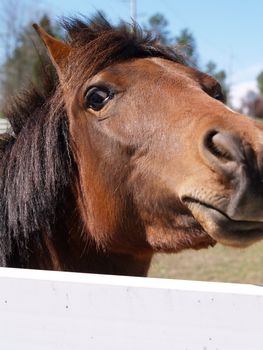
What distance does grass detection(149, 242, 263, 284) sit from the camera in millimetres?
8094

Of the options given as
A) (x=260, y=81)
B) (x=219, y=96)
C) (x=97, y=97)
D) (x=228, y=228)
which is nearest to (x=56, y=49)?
(x=97, y=97)

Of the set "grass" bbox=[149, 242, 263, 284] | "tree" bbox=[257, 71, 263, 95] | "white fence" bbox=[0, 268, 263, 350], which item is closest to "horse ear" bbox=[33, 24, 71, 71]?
"white fence" bbox=[0, 268, 263, 350]

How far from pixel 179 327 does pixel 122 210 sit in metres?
1.28

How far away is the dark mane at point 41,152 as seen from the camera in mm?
2641

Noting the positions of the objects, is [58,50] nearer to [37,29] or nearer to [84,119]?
[37,29]

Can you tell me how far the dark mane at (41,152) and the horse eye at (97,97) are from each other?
5.2 inches

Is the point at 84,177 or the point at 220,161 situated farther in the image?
the point at 84,177

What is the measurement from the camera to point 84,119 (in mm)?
2664

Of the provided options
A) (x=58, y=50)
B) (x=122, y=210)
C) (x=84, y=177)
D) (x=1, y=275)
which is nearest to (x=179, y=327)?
(x=1, y=275)

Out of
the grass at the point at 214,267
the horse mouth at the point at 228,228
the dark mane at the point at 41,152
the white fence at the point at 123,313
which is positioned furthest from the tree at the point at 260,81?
the white fence at the point at 123,313

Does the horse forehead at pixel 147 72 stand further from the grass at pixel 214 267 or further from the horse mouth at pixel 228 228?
the grass at pixel 214 267

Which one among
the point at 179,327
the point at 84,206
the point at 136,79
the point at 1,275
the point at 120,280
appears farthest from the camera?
the point at 84,206

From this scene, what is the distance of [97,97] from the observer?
2629 millimetres

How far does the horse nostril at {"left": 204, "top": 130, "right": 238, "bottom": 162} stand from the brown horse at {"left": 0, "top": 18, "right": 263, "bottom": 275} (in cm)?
2
